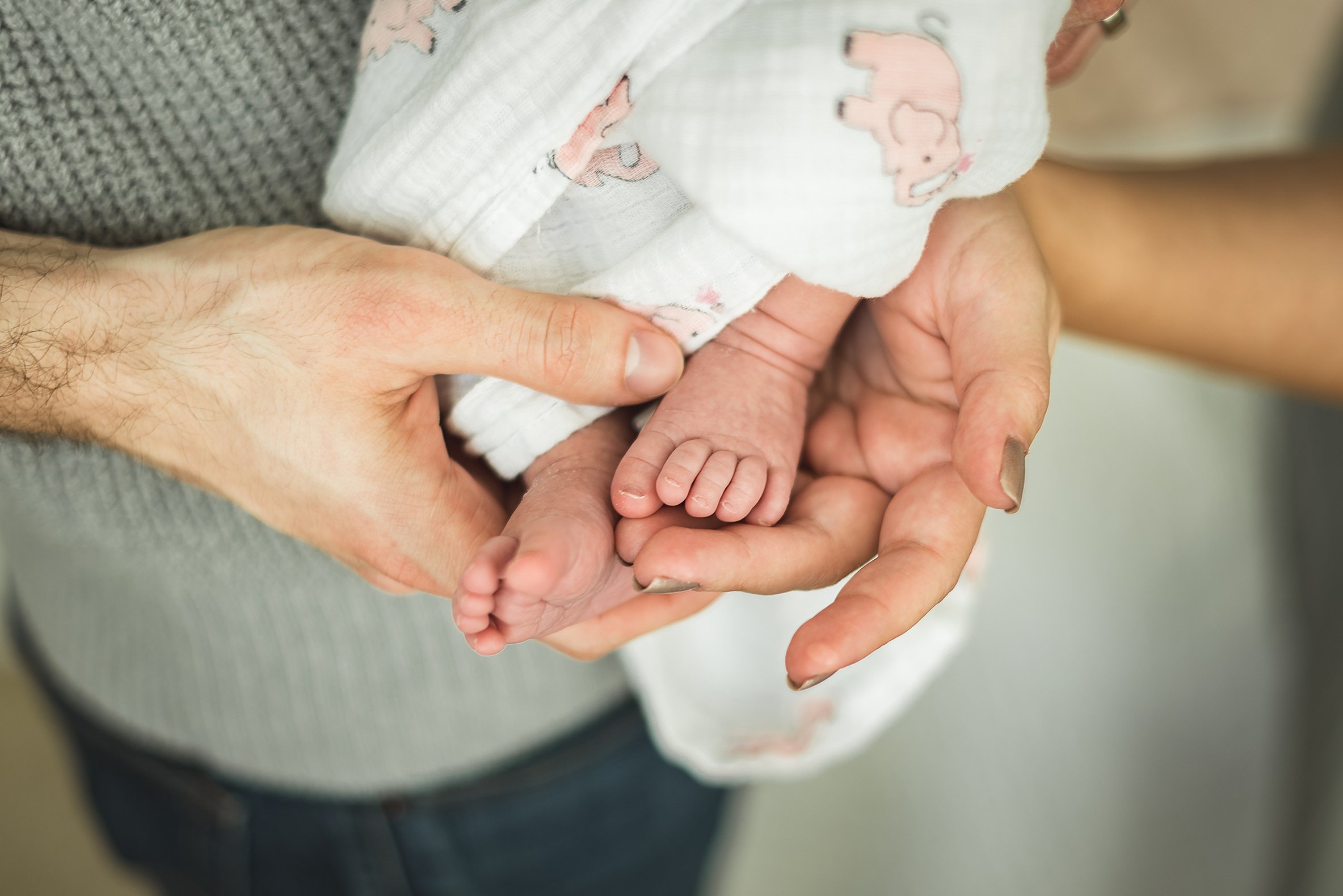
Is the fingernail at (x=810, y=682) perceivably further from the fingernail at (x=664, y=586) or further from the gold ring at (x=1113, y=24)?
the gold ring at (x=1113, y=24)

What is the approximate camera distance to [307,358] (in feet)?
1.42

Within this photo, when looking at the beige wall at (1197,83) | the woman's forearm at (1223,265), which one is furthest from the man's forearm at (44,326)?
the beige wall at (1197,83)

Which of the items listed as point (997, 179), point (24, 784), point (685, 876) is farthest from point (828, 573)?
point (24, 784)

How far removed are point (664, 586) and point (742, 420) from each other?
0.39ft

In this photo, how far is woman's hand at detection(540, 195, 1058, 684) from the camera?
0.39m

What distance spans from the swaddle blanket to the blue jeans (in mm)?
337

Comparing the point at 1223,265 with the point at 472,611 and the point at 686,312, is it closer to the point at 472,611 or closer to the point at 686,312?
the point at 686,312

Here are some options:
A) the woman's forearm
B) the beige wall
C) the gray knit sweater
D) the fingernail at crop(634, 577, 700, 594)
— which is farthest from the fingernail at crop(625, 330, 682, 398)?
the beige wall

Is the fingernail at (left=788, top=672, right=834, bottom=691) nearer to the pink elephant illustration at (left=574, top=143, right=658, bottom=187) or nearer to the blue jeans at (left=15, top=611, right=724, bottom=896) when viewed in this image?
the pink elephant illustration at (left=574, top=143, right=658, bottom=187)

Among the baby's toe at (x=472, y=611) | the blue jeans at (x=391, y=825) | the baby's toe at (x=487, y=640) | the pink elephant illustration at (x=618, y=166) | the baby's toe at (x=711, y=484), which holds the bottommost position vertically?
the blue jeans at (x=391, y=825)

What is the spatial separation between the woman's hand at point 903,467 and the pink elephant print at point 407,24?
271mm

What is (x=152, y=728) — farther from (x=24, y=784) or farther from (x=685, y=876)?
(x=24, y=784)

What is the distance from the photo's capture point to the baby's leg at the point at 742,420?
0.44 m

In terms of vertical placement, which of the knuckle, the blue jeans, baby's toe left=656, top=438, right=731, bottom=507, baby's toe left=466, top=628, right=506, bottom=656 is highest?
the knuckle
